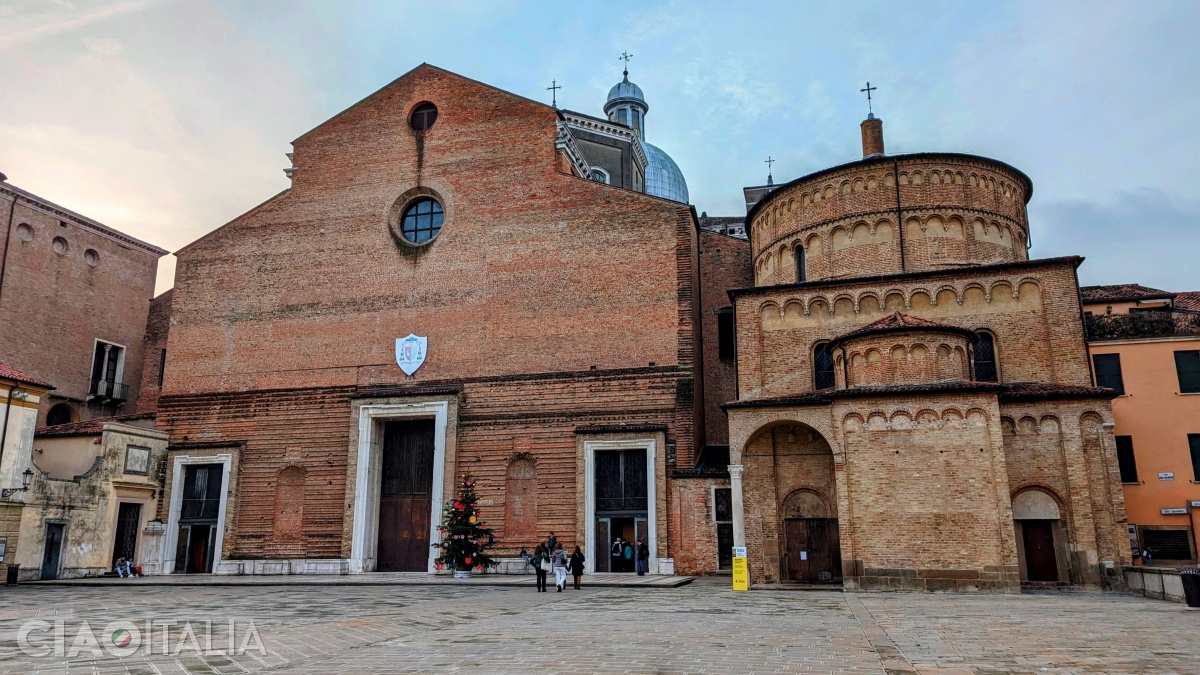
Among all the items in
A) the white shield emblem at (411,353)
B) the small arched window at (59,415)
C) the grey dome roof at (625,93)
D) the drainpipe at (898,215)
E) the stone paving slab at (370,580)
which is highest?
the grey dome roof at (625,93)

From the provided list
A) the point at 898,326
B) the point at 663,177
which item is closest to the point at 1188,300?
the point at 898,326

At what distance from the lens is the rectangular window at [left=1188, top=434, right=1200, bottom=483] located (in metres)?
24.8

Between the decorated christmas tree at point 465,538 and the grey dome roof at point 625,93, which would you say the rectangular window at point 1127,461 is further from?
the grey dome roof at point 625,93

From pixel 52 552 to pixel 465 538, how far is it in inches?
466

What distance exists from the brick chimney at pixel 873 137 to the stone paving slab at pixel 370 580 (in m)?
15.6

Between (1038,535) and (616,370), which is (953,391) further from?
(616,370)

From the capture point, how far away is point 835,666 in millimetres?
8773

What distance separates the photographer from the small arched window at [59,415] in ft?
103

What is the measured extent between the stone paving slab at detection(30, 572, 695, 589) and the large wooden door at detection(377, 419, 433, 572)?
1208 mm

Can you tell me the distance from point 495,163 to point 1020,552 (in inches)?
758

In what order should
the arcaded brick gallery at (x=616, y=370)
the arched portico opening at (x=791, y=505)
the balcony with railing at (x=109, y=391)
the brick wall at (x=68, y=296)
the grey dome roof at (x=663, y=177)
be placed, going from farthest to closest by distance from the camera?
the grey dome roof at (x=663, y=177) < the balcony with railing at (x=109, y=391) < the brick wall at (x=68, y=296) < the arched portico opening at (x=791, y=505) < the arcaded brick gallery at (x=616, y=370)

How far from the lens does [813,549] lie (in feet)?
72.2

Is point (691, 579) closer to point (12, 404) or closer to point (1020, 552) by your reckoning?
point (1020, 552)

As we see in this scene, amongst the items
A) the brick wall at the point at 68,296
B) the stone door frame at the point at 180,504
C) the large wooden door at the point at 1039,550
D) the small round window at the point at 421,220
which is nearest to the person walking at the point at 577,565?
the large wooden door at the point at 1039,550
